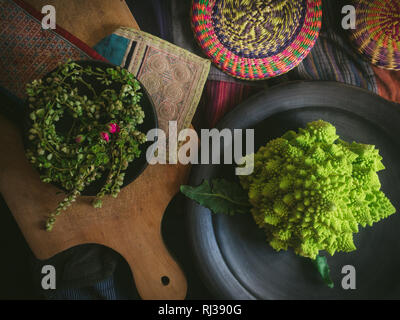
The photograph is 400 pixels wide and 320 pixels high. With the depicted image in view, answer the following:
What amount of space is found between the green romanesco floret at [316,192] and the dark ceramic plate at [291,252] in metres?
0.12

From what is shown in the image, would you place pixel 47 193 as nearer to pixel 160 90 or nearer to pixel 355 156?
pixel 160 90

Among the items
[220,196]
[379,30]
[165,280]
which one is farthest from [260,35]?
[165,280]

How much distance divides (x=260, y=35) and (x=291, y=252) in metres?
0.61

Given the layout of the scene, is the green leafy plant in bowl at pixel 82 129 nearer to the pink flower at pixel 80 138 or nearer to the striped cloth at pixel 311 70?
the pink flower at pixel 80 138

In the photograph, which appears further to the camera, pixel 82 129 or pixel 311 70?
pixel 311 70

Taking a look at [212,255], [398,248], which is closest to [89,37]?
[212,255]

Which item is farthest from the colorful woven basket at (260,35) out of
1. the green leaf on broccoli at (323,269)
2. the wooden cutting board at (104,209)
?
the green leaf on broccoli at (323,269)

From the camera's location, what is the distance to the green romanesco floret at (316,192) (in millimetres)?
539

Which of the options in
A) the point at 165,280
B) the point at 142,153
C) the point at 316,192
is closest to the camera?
the point at 316,192

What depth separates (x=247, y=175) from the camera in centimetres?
67

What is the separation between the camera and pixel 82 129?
0.59 meters

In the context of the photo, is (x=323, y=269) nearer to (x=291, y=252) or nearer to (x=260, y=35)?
(x=291, y=252)
